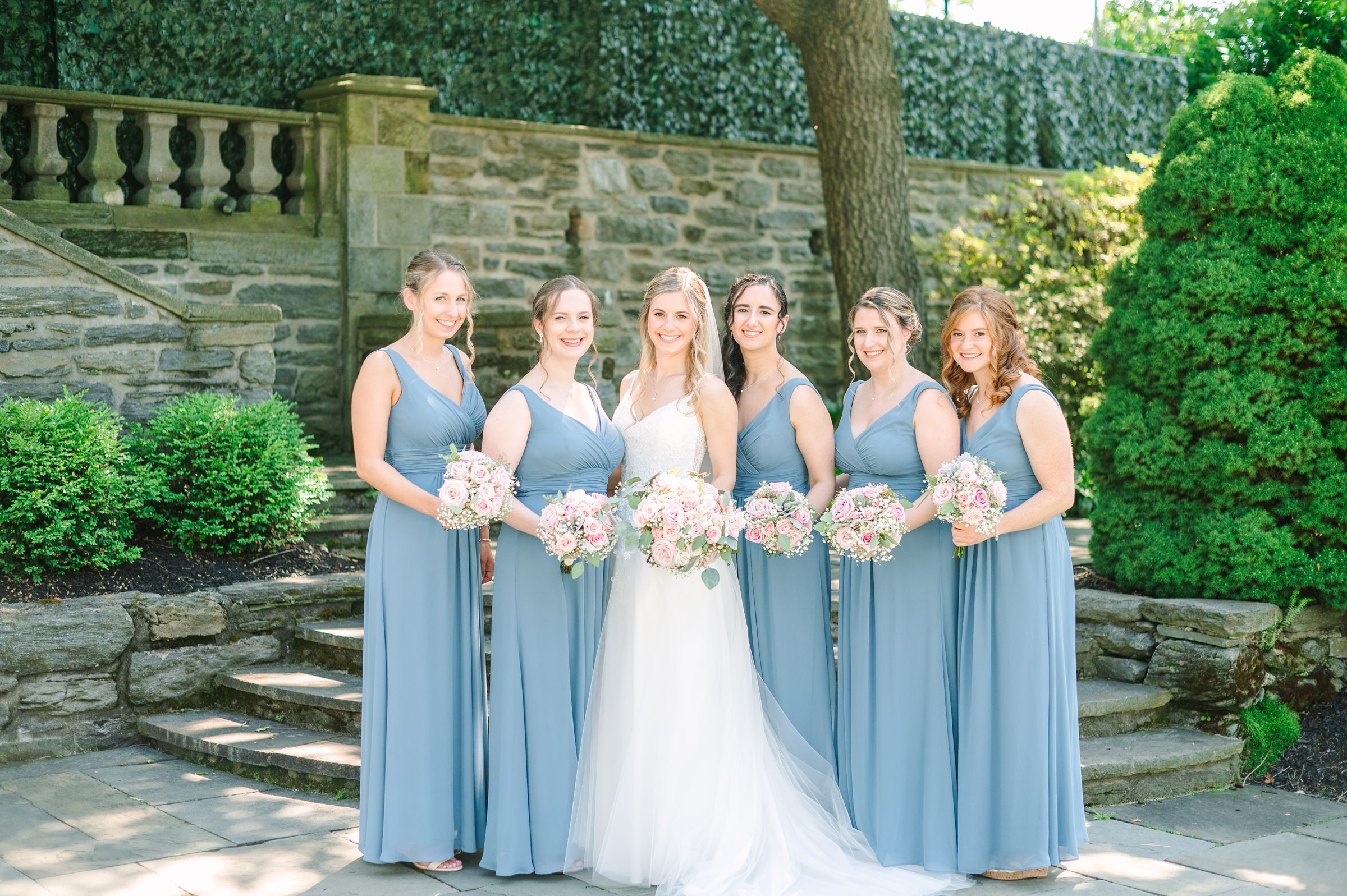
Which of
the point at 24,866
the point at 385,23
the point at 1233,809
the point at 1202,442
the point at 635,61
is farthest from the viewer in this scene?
the point at 635,61

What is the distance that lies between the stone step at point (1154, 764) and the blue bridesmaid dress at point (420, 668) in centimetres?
249

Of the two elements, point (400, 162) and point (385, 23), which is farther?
point (385, 23)

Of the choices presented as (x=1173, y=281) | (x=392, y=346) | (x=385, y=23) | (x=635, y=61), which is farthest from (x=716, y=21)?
(x=392, y=346)

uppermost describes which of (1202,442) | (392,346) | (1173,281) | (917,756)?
(1173,281)

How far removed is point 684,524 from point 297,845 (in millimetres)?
1940

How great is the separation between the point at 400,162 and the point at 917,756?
6.55 m

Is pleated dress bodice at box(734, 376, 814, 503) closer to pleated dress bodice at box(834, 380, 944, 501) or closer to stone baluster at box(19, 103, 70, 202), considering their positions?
pleated dress bodice at box(834, 380, 944, 501)

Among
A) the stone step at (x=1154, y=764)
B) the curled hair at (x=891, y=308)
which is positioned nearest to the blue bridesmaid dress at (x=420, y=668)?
the curled hair at (x=891, y=308)

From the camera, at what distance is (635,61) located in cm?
1119

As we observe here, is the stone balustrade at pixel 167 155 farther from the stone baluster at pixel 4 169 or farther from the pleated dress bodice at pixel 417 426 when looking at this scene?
the pleated dress bodice at pixel 417 426

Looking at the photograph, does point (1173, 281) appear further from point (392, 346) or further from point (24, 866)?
point (24, 866)

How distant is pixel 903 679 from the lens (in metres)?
4.53

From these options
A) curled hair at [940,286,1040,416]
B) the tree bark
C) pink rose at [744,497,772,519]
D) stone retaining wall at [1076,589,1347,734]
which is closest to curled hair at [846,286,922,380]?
curled hair at [940,286,1040,416]

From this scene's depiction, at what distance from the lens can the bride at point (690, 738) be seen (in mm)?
4227
